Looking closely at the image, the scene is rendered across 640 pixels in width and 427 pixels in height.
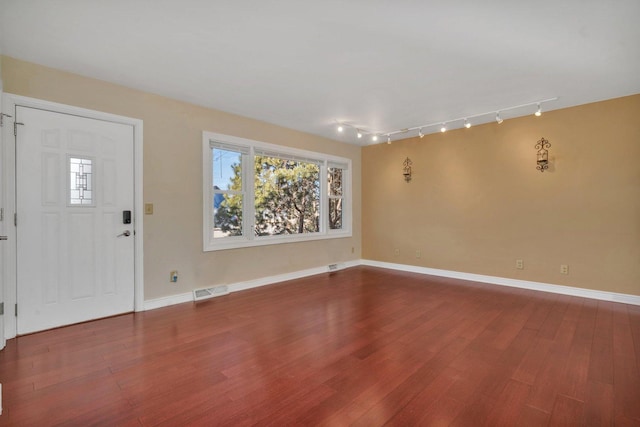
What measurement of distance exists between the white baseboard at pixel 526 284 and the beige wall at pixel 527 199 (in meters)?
0.07

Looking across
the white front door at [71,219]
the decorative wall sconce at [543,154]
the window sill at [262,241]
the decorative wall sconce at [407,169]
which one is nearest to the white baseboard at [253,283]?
the white front door at [71,219]

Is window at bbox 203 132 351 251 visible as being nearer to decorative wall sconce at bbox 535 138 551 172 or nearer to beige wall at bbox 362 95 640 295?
beige wall at bbox 362 95 640 295

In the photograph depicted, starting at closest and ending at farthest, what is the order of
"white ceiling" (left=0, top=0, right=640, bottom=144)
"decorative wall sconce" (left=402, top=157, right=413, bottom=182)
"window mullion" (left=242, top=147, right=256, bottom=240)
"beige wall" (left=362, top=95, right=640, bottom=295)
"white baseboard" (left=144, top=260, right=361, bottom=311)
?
"white ceiling" (left=0, top=0, right=640, bottom=144), "white baseboard" (left=144, top=260, right=361, bottom=311), "beige wall" (left=362, top=95, right=640, bottom=295), "window mullion" (left=242, top=147, right=256, bottom=240), "decorative wall sconce" (left=402, top=157, right=413, bottom=182)

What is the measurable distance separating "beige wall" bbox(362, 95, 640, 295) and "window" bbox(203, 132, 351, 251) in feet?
3.52

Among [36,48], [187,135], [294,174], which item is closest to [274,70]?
[187,135]

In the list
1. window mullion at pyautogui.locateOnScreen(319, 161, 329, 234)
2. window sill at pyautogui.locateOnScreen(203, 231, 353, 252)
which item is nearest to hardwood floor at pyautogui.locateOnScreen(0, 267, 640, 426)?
window sill at pyautogui.locateOnScreen(203, 231, 353, 252)

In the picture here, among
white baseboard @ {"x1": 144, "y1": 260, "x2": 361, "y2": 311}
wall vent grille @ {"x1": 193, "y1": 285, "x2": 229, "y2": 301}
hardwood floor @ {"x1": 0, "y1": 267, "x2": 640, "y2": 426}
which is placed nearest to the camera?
hardwood floor @ {"x1": 0, "y1": 267, "x2": 640, "y2": 426}

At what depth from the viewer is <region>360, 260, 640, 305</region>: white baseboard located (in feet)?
12.1

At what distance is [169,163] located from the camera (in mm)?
3668

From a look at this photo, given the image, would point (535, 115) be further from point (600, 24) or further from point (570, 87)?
point (600, 24)

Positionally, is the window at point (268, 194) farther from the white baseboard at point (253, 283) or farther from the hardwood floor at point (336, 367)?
Answer: the hardwood floor at point (336, 367)

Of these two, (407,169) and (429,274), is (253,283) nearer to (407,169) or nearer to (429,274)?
(429,274)

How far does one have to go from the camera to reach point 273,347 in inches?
99.0

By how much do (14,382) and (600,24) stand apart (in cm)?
478
